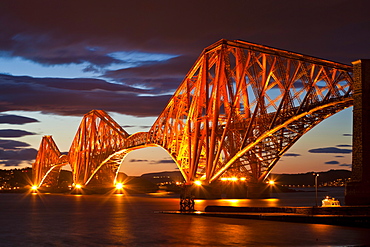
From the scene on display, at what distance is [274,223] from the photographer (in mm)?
A: 39000

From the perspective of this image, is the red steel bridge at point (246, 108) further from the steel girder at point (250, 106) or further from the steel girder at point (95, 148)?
the steel girder at point (95, 148)

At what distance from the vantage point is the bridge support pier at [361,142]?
37000 mm

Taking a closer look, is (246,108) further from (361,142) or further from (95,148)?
A: (95,148)

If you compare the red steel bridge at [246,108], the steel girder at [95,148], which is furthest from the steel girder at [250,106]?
the steel girder at [95,148]

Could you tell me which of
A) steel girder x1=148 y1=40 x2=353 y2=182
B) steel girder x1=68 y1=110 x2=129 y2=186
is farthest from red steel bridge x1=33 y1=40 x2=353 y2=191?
steel girder x1=68 y1=110 x2=129 y2=186

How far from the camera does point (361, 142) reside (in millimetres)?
37469

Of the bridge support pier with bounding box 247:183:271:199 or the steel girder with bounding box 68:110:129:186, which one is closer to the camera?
the bridge support pier with bounding box 247:183:271:199

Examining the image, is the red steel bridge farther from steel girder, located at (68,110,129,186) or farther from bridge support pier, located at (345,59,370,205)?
steel girder, located at (68,110,129,186)

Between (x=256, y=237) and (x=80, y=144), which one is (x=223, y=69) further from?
(x=80, y=144)

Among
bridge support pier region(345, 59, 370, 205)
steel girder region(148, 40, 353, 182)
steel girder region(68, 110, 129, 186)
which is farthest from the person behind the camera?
steel girder region(68, 110, 129, 186)

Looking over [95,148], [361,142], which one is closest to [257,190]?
[361,142]

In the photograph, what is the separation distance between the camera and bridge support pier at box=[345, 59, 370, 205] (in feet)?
121

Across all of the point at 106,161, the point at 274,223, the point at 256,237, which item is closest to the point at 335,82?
the point at 274,223

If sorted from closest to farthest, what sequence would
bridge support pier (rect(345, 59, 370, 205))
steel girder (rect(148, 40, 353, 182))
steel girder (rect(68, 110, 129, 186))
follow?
bridge support pier (rect(345, 59, 370, 205)), steel girder (rect(148, 40, 353, 182)), steel girder (rect(68, 110, 129, 186))
